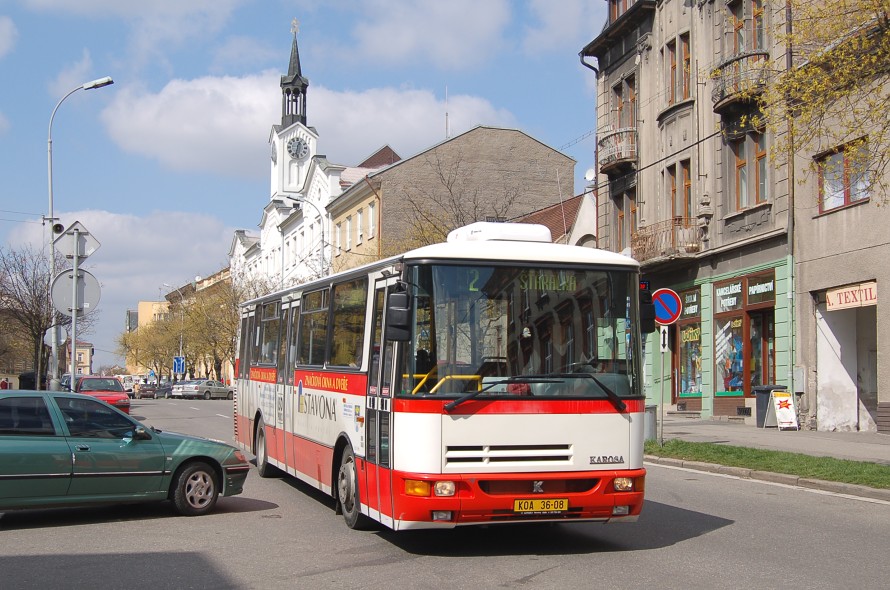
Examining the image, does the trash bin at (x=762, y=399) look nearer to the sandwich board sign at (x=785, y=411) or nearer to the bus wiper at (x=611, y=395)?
the sandwich board sign at (x=785, y=411)

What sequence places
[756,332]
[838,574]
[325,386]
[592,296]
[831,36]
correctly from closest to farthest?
[838,574] → [592,296] → [325,386] → [831,36] → [756,332]

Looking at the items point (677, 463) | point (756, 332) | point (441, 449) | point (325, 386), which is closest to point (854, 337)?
point (756, 332)

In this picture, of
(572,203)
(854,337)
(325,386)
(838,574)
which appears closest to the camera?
(838,574)

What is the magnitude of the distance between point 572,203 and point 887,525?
3966 cm

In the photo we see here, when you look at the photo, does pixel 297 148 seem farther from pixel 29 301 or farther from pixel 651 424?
pixel 651 424

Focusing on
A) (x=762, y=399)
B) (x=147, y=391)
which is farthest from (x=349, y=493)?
(x=147, y=391)

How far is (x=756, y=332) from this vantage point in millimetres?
27094

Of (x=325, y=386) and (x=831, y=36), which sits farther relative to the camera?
(x=831, y=36)

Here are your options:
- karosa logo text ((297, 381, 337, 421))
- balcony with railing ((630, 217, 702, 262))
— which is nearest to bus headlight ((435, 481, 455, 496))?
karosa logo text ((297, 381, 337, 421))

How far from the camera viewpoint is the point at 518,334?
8.95 m

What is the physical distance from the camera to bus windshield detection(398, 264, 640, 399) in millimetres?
8844

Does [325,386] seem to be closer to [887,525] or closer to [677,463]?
[887,525]

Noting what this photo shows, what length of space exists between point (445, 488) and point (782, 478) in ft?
25.9

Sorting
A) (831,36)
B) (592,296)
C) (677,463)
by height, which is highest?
(831,36)
